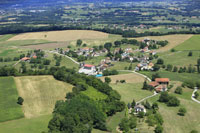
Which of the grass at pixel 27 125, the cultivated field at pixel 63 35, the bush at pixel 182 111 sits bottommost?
the bush at pixel 182 111

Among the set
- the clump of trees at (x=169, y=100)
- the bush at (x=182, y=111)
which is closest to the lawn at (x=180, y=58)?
the clump of trees at (x=169, y=100)

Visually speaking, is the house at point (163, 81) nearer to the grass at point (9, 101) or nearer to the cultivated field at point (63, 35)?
the grass at point (9, 101)

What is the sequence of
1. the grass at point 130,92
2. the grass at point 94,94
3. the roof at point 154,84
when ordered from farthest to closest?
the roof at point 154,84
the grass at point 130,92
the grass at point 94,94

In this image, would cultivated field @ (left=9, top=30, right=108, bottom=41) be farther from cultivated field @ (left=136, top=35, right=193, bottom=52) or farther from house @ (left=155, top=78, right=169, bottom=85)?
house @ (left=155, top=78, right=169, bottom=85)

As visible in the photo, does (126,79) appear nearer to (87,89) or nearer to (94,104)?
(87,89)

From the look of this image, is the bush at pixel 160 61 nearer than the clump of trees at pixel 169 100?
No

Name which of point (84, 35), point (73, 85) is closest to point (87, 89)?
point (73, 85)

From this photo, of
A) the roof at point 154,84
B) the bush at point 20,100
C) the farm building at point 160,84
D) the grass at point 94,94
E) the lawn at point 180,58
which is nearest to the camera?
the bush at point 20,100
